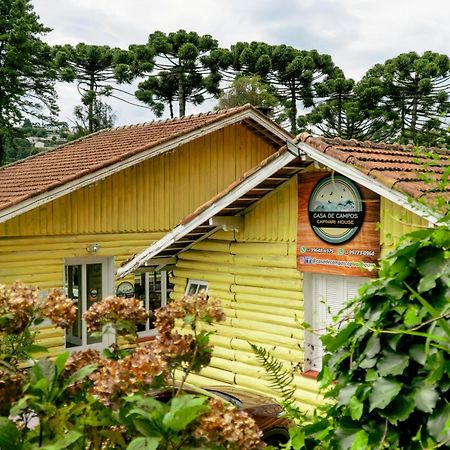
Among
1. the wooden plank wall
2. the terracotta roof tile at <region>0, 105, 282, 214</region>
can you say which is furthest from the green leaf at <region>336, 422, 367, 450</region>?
the wooden plank wall

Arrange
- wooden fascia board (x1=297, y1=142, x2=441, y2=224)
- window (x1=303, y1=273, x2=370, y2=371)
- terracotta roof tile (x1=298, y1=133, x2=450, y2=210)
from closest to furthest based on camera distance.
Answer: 1. terracotta roof tile (x1=298, y1=133, x2=450, y2=210)
2. wooden fascia board (x1=297, y1=142, x2=441, y2=224)
3. window (x1=303, y1=273, x2=370, y2=371)

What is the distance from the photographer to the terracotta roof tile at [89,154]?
13398mm

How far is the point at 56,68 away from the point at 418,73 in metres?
22.8

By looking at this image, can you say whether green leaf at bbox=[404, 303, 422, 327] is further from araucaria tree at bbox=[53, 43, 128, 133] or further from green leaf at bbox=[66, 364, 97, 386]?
araucaria tree at bbox=[53, 43, 128, 133]

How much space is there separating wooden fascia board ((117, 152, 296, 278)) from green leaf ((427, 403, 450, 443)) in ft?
19.2

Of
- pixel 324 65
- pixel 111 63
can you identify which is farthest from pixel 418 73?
pixel 111 63

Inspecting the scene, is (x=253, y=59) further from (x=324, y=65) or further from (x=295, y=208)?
(x=295, y=208)

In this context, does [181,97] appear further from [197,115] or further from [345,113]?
[197,115]

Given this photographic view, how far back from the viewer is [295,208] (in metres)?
8.92

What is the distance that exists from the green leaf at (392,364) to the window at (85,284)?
478 inches

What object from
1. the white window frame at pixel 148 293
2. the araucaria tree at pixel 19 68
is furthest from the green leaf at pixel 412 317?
the araucaria tree at pixel 19 68

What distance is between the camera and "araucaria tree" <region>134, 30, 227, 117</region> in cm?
3816

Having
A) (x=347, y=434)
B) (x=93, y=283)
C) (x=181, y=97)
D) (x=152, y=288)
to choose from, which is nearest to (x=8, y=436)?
(x=347, y=434)

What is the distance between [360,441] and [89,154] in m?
14.7
